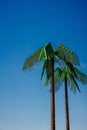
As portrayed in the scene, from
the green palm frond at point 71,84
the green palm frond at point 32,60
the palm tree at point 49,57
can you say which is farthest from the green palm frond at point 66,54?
the green palm frond at point 71,84

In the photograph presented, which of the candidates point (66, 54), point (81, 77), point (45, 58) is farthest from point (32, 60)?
point (81, 77)

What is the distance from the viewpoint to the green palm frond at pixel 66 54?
25938 mm

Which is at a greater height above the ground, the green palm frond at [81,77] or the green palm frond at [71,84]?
the green palm frond at [81,77]

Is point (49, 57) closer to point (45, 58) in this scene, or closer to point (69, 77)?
point (45, 58)

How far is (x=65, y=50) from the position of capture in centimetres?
2616

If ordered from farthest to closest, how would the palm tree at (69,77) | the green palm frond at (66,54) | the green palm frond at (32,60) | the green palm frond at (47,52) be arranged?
the palm tree at (69,77) → the green palm frond at (66,54) → the green palm frond at (32,60) → the green palm frond at (47,52)

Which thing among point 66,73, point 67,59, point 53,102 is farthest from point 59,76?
point 53,102

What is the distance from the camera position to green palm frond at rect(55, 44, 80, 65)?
25938 millimetres

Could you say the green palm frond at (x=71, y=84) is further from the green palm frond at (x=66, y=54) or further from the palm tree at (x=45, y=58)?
the palm tree at (x=45, y=58)

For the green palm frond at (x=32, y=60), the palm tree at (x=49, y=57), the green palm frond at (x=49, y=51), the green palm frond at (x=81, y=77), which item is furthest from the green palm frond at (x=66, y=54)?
the green palm frond at (x=81, y=77)

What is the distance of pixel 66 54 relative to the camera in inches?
1030

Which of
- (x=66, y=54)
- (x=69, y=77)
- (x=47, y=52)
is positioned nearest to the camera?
(x=47, y=52)

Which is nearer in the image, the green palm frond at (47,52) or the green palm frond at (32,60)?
the green palm frond at (47,52)

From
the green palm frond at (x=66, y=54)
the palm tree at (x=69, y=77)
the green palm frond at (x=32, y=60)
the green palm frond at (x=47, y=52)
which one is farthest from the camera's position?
the palm tree at (x=69, y=77)
